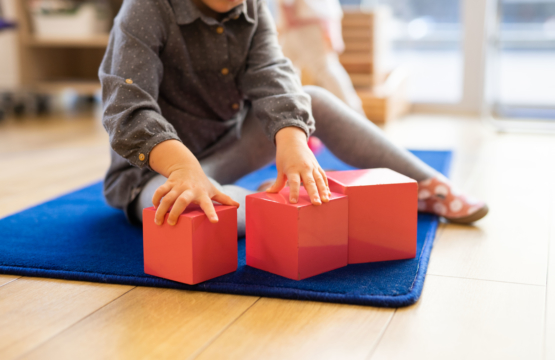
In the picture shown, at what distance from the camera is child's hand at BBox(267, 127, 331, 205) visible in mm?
723

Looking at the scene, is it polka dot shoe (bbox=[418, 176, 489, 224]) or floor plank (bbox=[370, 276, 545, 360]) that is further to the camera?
polka dot shoe (bbox=[418, 176, 489, 224])

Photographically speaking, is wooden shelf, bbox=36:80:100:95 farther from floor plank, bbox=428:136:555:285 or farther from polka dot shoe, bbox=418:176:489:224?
polka dot shoe, bbox=418:176:489:224

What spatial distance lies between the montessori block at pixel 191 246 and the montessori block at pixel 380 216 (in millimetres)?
161

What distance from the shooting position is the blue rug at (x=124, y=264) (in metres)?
0.69

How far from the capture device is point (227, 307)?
671 mm

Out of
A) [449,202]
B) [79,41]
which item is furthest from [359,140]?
[79,41]

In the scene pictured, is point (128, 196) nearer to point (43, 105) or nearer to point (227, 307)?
point (227, 307)

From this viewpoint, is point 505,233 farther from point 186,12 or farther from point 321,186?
point 186,12

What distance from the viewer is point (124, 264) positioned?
0.80 meters

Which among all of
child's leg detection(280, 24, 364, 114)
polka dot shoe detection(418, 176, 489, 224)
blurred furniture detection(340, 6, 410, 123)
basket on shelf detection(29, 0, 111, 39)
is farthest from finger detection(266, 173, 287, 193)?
basket on shelf detection(29, 0, 111, 39)

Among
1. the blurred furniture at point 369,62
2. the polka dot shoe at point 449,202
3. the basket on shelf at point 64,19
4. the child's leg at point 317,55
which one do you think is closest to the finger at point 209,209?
the polka dot shoe at point 449,202

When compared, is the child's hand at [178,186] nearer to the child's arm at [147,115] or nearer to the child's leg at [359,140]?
the child's arm at [147,115]

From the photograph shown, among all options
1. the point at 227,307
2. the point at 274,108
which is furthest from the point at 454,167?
the point at 227,307

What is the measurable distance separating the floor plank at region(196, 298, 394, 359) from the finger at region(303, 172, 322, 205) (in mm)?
123
